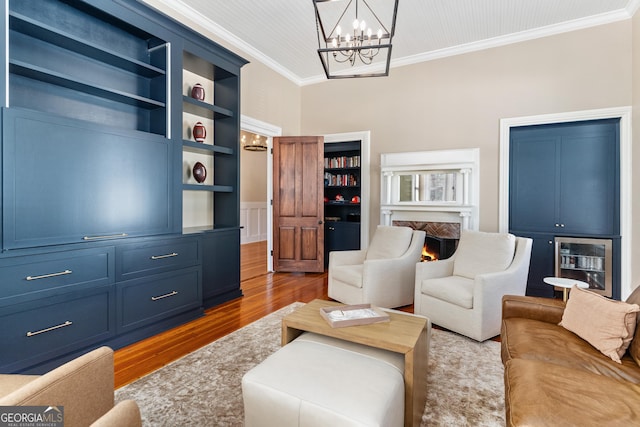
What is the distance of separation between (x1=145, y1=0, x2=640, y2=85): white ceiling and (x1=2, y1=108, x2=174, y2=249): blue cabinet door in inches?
74.8

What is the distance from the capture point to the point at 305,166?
5.18 meters

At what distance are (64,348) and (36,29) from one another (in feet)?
7.42

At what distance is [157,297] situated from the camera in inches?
111

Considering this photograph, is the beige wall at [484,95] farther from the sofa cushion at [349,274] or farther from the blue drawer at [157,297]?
the blue drawer at [157,297]

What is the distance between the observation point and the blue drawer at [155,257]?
102 inches

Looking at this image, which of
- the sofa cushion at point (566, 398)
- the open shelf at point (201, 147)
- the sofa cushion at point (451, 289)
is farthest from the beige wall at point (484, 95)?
the sofa cushion at point (566, 398)

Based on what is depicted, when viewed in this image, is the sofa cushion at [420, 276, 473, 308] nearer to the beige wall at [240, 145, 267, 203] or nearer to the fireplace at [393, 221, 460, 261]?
the fireplace at [393, 221, 460, 261]

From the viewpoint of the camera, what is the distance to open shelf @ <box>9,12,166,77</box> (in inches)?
85.8

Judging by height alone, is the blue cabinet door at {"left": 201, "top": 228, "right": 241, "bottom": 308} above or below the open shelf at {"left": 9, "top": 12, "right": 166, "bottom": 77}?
below

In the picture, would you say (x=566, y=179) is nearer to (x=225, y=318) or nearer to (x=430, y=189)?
(x=430, y=189)

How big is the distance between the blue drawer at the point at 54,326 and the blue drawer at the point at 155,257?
0.20 m

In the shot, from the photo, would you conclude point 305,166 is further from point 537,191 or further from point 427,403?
point 427,403

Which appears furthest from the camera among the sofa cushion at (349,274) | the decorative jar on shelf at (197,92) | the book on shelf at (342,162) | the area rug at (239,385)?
the book on shelf at (342,162)

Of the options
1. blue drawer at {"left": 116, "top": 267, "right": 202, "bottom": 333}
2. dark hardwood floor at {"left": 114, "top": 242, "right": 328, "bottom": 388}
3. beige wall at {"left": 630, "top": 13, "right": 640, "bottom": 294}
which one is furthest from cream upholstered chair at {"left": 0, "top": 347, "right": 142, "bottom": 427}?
beige wall at {"left": 630, "top": 13, "right": 640, "bottom": 294}
